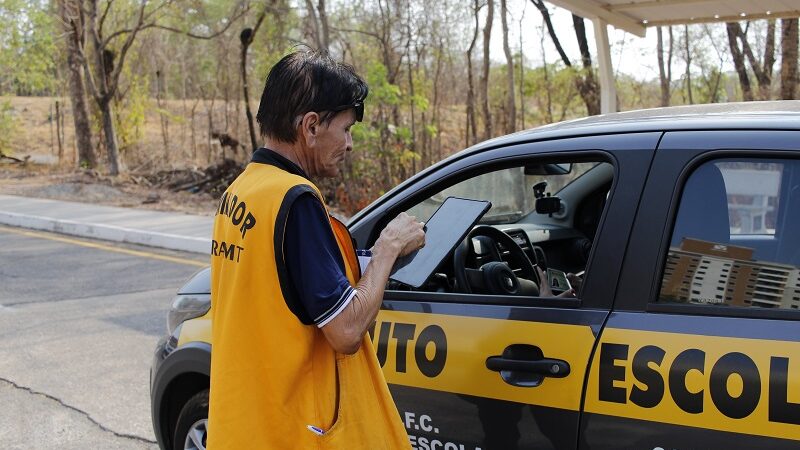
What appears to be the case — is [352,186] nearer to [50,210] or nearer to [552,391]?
[50,210]

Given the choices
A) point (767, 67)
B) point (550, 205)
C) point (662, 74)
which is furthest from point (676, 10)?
point (662, 74)

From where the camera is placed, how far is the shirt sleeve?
1954mm

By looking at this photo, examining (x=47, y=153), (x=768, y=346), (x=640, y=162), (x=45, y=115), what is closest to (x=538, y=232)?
(x=640, y=162)

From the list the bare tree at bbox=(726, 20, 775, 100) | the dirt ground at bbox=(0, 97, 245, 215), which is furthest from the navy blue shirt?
the dirt ground at bbox=(0, 97, 245, 215)

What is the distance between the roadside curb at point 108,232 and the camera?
36.2ft

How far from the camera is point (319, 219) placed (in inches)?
78.6

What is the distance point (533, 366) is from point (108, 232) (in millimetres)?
10992

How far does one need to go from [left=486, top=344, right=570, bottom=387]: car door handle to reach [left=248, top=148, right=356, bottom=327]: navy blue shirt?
69cm

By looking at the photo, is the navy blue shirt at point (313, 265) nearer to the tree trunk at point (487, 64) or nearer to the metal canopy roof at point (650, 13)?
the metal canopy roof at point (650, 13)

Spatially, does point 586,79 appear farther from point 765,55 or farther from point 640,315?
point 640,315

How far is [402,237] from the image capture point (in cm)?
214

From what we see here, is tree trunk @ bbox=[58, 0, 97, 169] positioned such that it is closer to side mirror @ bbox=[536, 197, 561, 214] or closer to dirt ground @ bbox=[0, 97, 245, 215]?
dirt ground @ bbox=[0, 97, 245, 215]

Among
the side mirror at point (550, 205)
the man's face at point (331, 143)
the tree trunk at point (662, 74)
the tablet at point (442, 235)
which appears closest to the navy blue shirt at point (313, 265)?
the man's face at point (331, 143)

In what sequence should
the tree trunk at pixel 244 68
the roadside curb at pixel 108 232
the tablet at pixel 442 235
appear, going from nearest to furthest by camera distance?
the tablet at pixel 442 235 → the roadside curb at pixel 108 232 → the tree trunk at pixel 244 68
